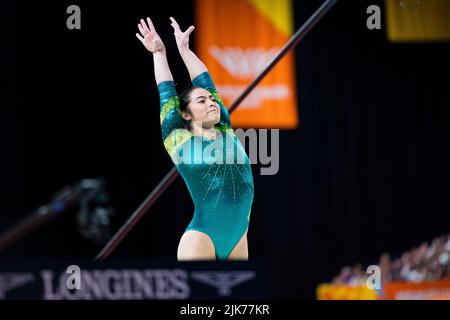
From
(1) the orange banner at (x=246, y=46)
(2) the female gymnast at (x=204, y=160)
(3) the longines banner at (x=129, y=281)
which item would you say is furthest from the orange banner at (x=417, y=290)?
(3) the longines banner at (x=129, y=281)

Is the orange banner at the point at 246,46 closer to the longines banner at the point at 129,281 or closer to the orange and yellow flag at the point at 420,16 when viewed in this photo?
the orange and yellow flag at the point at 420,16

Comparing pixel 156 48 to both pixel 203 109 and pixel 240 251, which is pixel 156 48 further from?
pixel 240 251

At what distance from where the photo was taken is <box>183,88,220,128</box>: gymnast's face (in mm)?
3334

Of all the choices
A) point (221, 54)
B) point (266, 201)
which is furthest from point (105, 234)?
point (221, 54)

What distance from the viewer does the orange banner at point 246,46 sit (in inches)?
260

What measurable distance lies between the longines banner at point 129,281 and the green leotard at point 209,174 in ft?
1.01

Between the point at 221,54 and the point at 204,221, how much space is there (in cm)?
369

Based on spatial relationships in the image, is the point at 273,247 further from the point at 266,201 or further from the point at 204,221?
the point at 204,221

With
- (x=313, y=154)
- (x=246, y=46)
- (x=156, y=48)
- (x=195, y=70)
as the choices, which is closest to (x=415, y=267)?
(x=313, y=154)

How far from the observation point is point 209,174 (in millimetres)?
3305

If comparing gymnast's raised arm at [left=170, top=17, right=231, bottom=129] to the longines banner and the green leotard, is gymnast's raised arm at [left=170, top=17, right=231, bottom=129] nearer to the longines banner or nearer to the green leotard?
the green leotard

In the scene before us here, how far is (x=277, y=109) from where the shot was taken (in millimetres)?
7859

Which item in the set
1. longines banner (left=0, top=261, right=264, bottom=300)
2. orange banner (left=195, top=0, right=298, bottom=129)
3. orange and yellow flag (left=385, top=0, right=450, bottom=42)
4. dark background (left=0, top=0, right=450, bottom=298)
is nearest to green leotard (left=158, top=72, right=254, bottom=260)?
longines banner (left=0, top=261, right=264, bottom=300)

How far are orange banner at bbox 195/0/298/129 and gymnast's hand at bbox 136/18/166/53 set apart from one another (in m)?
2.73
